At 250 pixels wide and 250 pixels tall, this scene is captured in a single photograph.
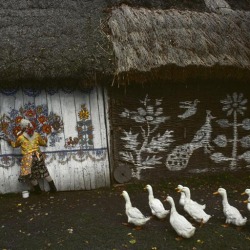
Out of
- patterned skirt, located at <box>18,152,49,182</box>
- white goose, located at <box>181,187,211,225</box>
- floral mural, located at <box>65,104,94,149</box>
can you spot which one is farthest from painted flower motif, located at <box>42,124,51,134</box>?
white goose, located at <box>181,187,211,225</box>

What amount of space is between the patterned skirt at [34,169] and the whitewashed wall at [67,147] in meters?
0.32

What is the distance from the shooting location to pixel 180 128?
7430 millimetres

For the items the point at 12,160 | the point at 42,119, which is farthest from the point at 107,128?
the point at 12,160

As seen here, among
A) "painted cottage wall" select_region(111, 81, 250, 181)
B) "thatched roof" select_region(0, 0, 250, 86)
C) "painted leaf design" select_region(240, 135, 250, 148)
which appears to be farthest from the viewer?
"painted leaf design" select_region(240, 135, 250, 148)

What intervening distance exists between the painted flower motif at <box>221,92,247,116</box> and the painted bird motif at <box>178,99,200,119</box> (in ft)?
1.94

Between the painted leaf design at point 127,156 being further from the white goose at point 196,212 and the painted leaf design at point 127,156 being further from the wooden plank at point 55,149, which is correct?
the white goose at point 196,212

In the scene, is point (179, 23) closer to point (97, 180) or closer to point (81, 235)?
point (97, 180)

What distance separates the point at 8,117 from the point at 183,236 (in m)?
3.85

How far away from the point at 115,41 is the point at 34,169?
278cm

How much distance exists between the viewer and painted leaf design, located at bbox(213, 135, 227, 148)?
7582 mm

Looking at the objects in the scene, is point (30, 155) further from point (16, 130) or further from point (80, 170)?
point (80, 170)

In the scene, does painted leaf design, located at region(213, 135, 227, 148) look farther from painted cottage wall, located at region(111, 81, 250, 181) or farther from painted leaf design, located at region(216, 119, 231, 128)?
painted leaf design, located at region(216, 119, 231, 128)

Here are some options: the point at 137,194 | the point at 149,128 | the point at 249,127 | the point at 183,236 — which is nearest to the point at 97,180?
the point at 137,194

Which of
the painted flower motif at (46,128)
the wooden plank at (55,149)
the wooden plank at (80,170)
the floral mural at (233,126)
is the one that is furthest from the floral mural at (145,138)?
the painted flower motif at (46,128)
